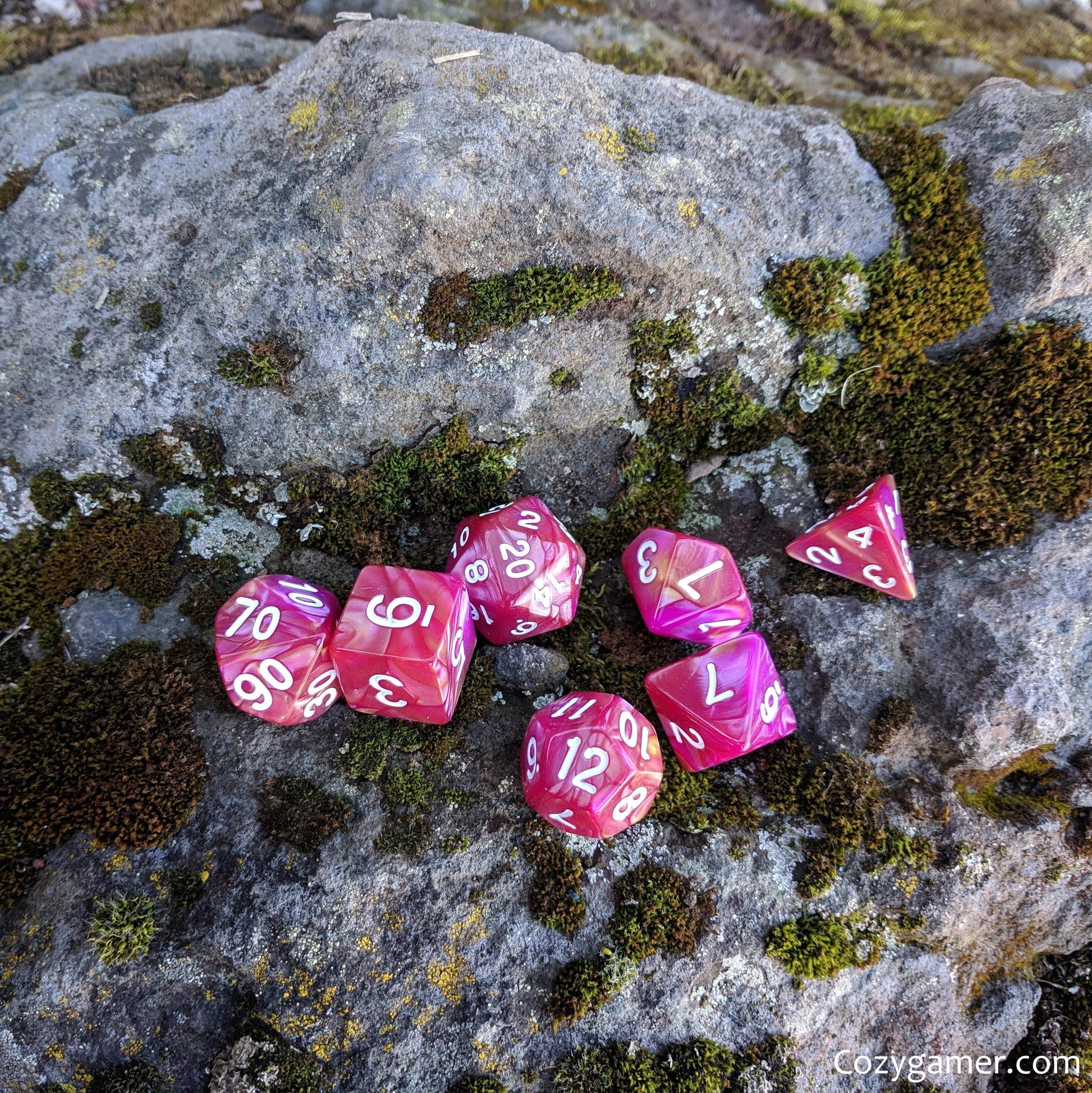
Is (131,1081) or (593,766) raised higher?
(593,766)

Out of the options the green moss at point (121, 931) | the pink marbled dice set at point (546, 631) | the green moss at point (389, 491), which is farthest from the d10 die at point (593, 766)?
the green moss at point (121, 931)

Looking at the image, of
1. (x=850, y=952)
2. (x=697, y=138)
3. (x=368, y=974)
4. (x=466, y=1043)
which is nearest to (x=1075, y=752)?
(x=850, y=952)

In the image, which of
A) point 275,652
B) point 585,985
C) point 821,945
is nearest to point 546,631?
point 275,652

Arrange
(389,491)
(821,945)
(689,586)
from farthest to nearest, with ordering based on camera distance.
A: 1. (389,491)
2. (689,586)
3. (821,945)

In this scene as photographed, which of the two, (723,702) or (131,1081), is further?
(723,702)

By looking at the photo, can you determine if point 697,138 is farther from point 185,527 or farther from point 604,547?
point 185,527

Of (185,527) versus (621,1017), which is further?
(185,527)

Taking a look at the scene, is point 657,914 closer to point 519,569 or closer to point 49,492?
point 519,569

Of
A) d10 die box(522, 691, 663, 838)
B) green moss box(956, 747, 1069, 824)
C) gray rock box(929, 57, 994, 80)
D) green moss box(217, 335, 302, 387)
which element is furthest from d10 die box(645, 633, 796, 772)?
gray rock box(929, 57, 994, 80)
